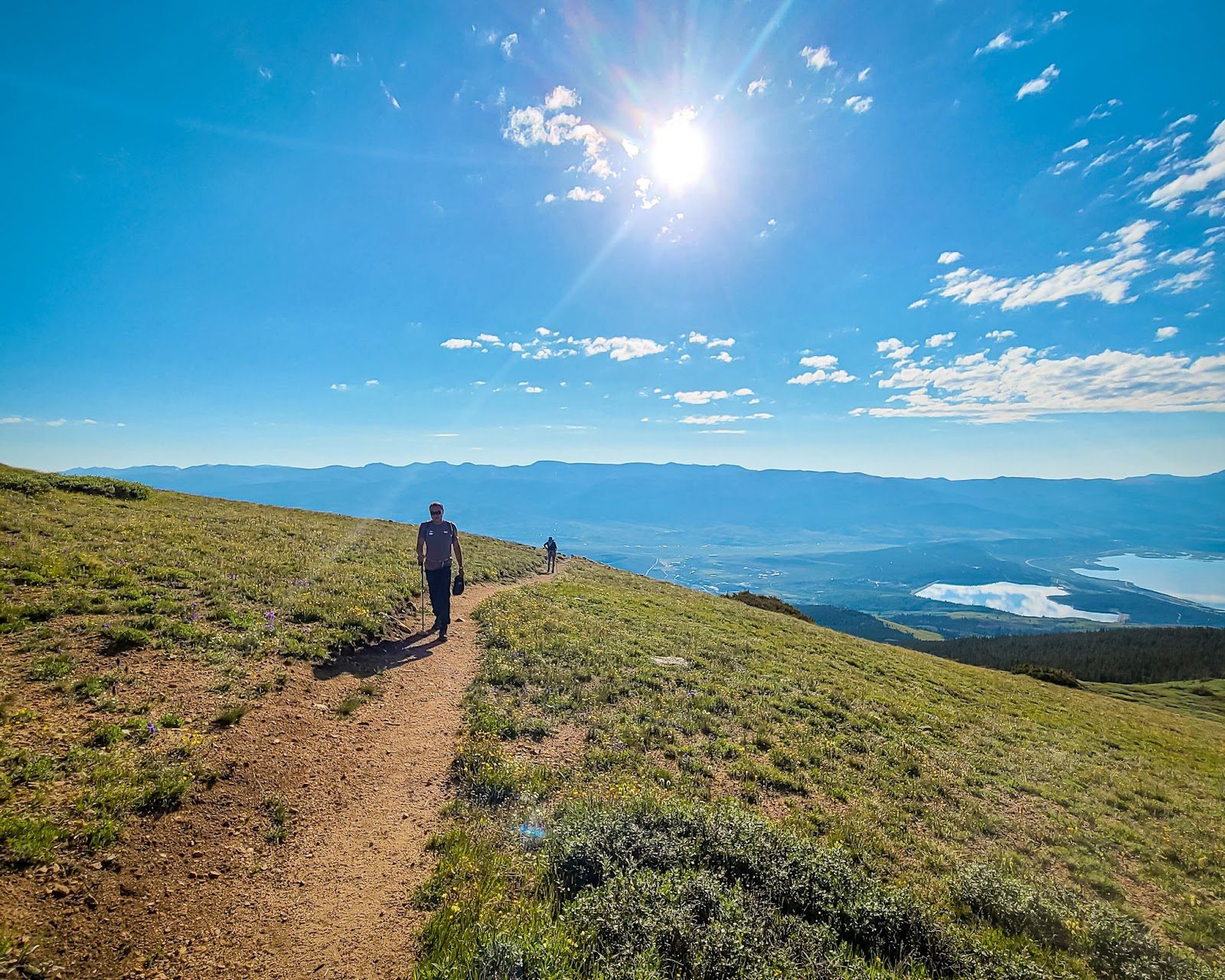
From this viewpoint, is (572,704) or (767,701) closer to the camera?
(572,704)

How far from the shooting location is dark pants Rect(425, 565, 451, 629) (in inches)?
650

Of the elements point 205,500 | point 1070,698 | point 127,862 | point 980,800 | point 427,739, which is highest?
point 205,500

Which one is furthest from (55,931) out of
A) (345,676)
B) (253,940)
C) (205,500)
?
(205,500)

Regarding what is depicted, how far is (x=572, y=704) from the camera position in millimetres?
12844

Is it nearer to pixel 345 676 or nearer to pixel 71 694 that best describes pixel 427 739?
pixel 345 676

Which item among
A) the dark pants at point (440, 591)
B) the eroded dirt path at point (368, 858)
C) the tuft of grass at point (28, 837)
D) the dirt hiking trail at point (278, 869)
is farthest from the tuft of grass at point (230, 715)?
the dark pants at point (440, 591)

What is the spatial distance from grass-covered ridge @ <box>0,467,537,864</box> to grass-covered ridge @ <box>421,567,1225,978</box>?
445 centimetres

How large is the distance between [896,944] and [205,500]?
149ft

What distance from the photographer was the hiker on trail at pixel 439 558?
16266mm

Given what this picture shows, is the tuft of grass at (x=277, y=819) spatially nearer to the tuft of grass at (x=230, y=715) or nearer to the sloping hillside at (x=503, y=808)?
the sloping hillside at (x=503, y=808)

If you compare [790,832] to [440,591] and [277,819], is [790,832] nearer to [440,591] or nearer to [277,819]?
[277,819]

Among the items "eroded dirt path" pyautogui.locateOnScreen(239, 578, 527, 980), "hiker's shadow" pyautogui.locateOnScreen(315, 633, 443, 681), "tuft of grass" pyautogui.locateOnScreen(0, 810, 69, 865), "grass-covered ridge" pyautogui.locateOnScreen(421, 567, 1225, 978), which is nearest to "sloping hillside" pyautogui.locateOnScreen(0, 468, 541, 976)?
"tuft of grass" pyautogui.locateOnScreen(0, 810, 69, 865)

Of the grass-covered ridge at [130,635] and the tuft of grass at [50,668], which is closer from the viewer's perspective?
the grass-covered ridge at [130,635]

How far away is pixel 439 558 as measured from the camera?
645 inches
